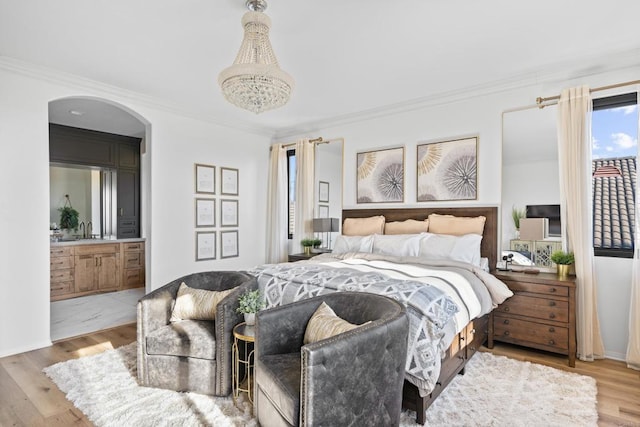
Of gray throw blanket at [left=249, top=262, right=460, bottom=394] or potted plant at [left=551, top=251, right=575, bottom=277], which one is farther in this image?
potted plant at [left=551, top=251, right=575, bottom=277]

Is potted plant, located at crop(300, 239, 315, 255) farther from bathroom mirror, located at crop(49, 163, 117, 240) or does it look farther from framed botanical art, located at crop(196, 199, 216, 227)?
bathroom mirror, located at crop(49, 163, 117, 240)

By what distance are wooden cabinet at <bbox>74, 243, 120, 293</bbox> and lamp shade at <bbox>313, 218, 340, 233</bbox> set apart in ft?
11.7

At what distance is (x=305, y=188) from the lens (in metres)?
5.45

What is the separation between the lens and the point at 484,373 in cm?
283

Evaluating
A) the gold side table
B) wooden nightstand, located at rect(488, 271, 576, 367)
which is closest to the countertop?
the gold side table

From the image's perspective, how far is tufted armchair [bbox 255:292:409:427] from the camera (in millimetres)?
1493

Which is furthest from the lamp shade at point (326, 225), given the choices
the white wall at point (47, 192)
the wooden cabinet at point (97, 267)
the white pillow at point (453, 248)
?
the wooden cabinet at point (97, 267)

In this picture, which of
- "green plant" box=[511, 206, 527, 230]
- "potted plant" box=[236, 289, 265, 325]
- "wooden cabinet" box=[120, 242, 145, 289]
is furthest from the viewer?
"wooden cabinet" box=[120, 242, 145, 289]

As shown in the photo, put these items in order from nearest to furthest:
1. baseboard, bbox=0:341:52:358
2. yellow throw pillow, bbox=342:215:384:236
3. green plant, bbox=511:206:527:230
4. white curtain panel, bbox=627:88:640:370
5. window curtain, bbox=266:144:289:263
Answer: white curtain panel, bbox=627:88:640:370
baseboard, bbox=0:341:52:358
green plant, bbox=511:206:527:230
yellow throw pillow, bbox=342:215:384:236
window curtain, bbox=266:144:289:263

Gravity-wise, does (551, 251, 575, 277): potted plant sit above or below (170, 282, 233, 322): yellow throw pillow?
above

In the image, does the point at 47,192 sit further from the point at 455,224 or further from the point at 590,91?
the point at 590,91

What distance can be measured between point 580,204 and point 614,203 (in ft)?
1.04

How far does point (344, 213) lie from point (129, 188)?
414cm

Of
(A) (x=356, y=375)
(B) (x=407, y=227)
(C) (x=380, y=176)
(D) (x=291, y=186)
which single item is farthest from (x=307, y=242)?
(A) (x=356, y=375)
